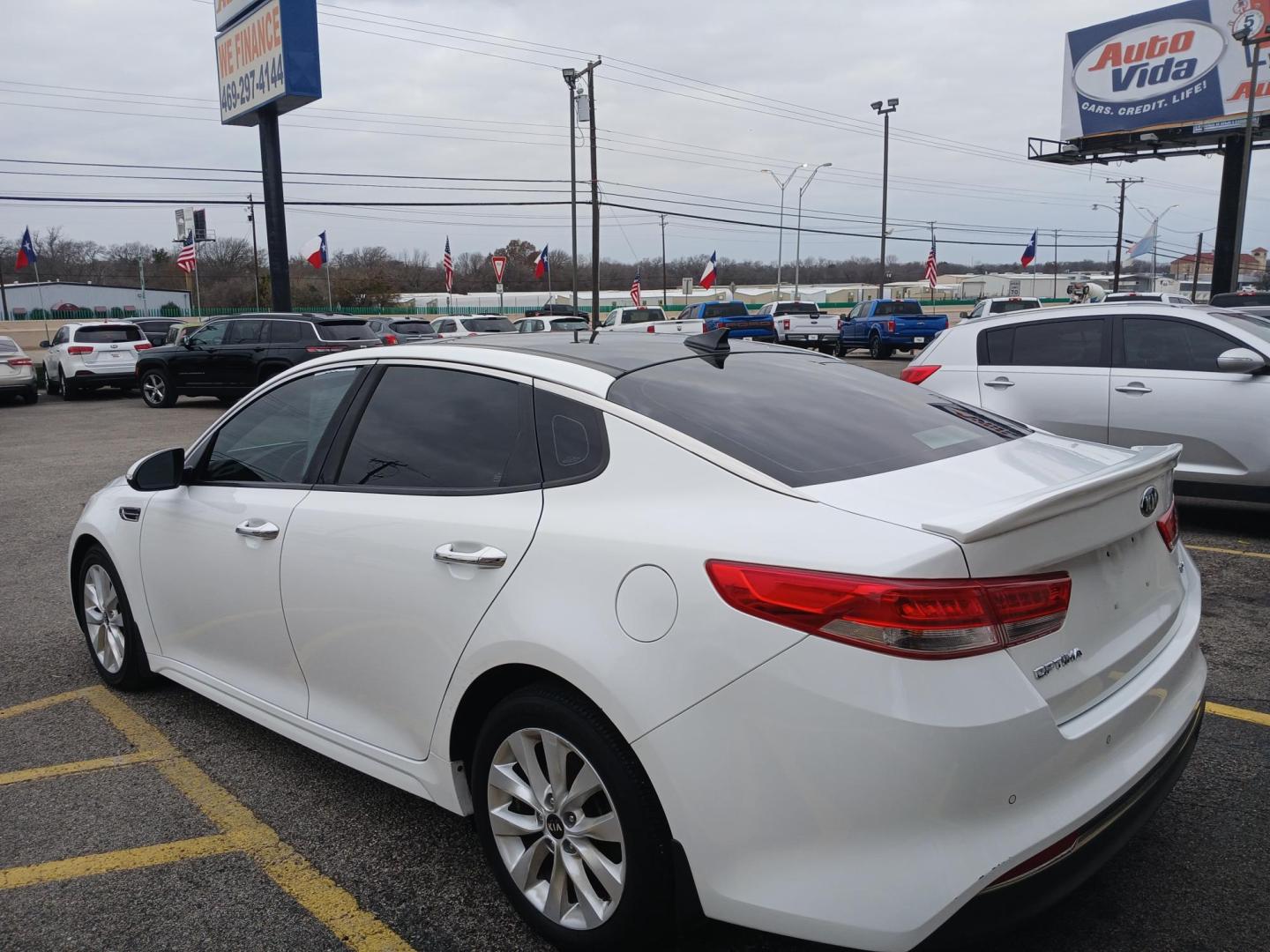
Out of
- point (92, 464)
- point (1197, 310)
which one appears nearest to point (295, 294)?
point (92, 464)

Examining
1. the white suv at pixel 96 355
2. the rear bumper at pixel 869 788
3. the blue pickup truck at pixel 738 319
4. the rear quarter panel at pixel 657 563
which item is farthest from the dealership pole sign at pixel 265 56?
the rear bumper at pixel 869 788

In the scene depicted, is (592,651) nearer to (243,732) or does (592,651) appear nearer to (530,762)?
(530,762)

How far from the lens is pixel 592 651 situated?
227 centimetres

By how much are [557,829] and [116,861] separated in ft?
5.32

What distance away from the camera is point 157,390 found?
20.0m

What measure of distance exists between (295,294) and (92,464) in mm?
68424

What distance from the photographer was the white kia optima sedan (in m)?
1.98

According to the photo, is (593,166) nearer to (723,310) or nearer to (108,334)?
(723,310)

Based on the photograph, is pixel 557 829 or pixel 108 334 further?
pixel 108 334

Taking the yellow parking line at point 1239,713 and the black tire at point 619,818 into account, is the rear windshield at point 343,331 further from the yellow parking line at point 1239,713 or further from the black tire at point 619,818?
the black tire at point 619,818

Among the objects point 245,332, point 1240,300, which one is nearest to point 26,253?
point 245,332

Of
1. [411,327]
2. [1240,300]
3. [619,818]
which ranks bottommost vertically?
[619,818]

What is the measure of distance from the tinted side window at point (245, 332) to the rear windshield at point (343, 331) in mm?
1426

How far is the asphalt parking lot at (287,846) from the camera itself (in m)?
2.65
